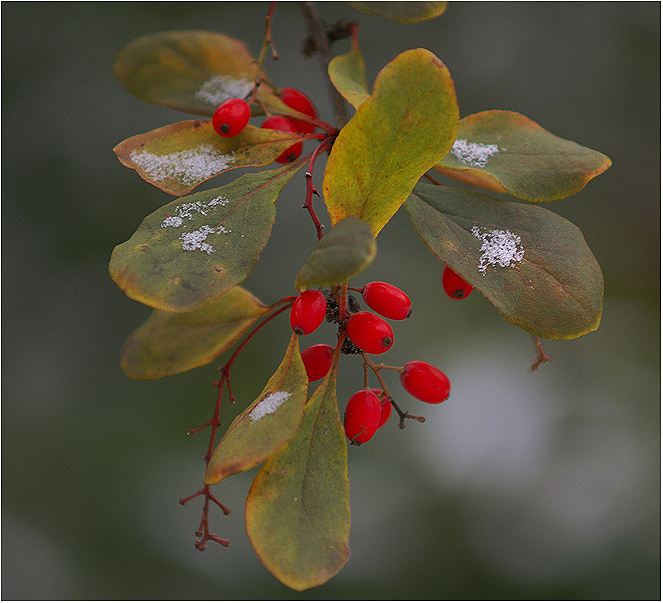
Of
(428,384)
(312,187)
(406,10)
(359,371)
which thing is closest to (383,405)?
(428,384)

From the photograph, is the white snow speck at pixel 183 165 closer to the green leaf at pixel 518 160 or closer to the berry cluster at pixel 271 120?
the berry cluster at pixel 271 120

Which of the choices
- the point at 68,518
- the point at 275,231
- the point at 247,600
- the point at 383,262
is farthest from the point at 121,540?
the point at 383,262

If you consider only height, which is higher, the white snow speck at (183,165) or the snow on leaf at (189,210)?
the white snow speck at (183,165)

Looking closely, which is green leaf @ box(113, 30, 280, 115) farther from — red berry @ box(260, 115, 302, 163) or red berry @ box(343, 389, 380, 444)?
red berry @ box(343, 389, 380, 444)

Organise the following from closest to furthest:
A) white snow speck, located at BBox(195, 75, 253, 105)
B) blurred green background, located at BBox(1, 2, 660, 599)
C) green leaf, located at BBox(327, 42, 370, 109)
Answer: green leaf, located at BBox(327, 42, 370, 109) → white snow speck, located at BBox(195, 75, 253, 105) → blurred green background, located at BBox(1, 2, 660, 599)

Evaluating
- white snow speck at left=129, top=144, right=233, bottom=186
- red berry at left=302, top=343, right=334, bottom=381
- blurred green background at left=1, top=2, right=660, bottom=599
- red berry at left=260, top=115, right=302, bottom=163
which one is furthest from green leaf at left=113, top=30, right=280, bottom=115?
blurred green background at left=1, top=2, right=660, bottom=599

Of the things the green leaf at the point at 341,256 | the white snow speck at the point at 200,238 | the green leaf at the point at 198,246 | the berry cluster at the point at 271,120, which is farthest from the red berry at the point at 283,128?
the green leaf at the point at 341,256
